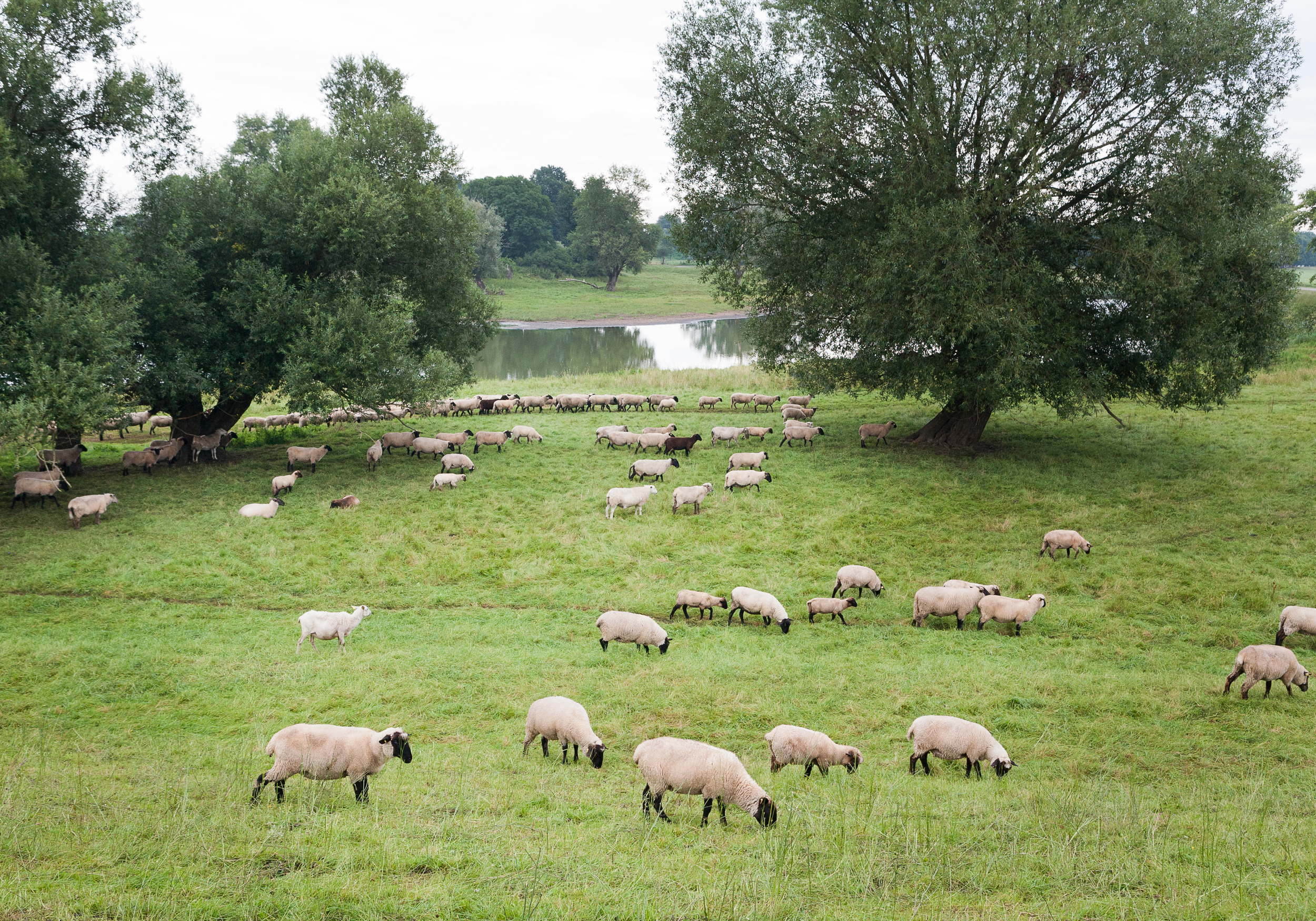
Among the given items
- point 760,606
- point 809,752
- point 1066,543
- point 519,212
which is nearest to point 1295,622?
point 1066,543

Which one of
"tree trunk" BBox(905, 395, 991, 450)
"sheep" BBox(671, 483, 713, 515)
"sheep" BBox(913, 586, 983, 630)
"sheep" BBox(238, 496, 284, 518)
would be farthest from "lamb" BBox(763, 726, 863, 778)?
"tree trunk" BBox(905, 395, 991, 450)

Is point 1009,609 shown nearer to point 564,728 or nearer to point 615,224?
point 564,728

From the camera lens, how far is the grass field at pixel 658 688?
20.6ft

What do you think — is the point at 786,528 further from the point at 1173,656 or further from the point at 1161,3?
the point at 1161,3

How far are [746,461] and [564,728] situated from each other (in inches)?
612

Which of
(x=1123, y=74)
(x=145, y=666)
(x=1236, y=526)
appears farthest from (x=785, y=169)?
(x=145, y=666)

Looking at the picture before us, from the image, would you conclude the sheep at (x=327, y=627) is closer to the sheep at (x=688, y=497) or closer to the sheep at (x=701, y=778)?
the sheep at (x=701, y=778)

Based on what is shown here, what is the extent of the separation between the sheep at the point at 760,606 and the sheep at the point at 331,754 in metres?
7.72

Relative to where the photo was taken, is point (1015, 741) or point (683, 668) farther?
point (683, 668)

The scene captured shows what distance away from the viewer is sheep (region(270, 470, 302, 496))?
74.0ft

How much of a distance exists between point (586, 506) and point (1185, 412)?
2475 cm

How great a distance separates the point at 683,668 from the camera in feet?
42.6

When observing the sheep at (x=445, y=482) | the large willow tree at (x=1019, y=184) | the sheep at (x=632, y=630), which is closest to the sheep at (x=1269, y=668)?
the sheep at (x=632, y=630)

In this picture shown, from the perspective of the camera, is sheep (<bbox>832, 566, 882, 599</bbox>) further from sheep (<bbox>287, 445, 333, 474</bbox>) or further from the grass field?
sheep (<bbox>287, 445, 333, 474</bbox>)
